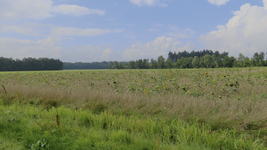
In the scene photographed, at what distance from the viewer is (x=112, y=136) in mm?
3045

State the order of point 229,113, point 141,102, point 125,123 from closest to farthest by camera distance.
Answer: point 125,123 → point 229,113 → point 141,102

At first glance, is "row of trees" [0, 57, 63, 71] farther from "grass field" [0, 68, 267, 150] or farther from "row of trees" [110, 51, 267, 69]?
"grass field" [0, 68, 267, 150]

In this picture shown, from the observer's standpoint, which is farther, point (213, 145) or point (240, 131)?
point (240, 131)

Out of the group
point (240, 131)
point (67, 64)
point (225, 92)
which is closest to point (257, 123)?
point (240, 131)

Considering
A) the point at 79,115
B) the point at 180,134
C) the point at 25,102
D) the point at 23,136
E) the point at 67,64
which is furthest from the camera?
the point at 67,64

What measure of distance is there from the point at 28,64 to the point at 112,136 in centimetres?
7660

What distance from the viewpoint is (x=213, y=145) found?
275cm

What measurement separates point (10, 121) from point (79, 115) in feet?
5.91

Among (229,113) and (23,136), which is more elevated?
(229,113)

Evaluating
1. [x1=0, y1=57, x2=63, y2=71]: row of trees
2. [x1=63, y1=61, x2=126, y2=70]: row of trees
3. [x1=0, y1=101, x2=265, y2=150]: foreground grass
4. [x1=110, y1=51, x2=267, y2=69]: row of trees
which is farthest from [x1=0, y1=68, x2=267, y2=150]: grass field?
[x1=63, y1=61, x2=126, y2=70]: row of trees

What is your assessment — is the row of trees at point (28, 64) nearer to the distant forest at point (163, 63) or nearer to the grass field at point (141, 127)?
the distant forest at point (163, 63)

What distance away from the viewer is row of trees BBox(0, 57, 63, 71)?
200ft

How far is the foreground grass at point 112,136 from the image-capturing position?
9.05 feet

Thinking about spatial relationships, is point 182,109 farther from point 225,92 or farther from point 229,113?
point 225,92
